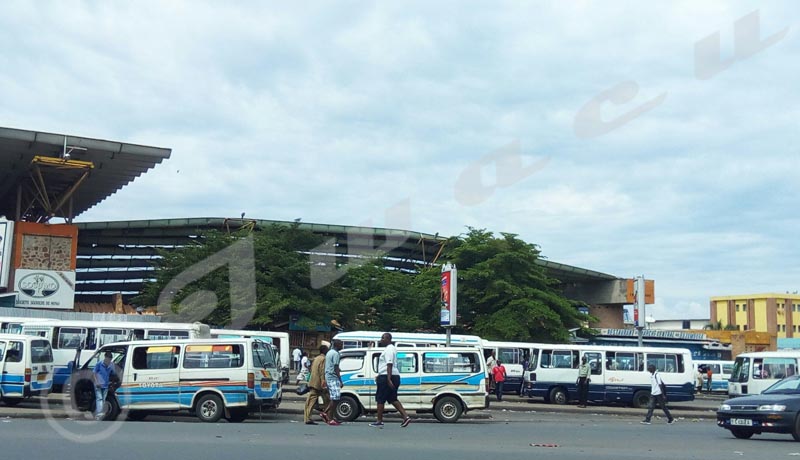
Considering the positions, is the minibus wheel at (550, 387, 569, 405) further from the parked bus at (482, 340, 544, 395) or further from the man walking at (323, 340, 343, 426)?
the man walking at (323, 340, 343, 426)

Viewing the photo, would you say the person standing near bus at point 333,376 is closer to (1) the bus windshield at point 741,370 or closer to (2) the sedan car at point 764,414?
(2) the sedan car at point 764,414

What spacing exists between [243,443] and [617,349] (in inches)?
751

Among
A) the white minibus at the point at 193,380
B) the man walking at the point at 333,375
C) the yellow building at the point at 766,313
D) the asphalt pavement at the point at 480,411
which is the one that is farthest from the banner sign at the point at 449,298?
the yellow building at the point at 766,313

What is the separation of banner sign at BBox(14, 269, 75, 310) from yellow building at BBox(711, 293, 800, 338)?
283 feet

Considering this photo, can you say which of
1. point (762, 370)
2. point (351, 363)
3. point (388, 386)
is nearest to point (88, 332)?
point (351, 363)

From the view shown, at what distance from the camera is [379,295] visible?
143ft

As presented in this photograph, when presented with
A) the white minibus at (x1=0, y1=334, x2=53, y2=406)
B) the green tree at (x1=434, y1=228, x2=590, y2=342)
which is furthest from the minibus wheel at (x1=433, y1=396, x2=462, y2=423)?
the green tree at (x1=434, y1=228, x2=590, y2=342)

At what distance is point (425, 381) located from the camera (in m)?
19.0

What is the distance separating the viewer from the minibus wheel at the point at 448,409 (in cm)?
1878

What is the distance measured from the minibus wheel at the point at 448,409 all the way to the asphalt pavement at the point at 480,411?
2054 millimetres

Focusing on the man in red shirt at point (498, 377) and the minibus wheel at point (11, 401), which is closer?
the minibus wheel at point (11, 401)

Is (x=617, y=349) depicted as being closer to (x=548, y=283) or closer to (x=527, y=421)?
(x=527, y=421)

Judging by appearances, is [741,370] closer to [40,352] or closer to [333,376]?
[333,376]

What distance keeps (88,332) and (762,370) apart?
76.9 ft
